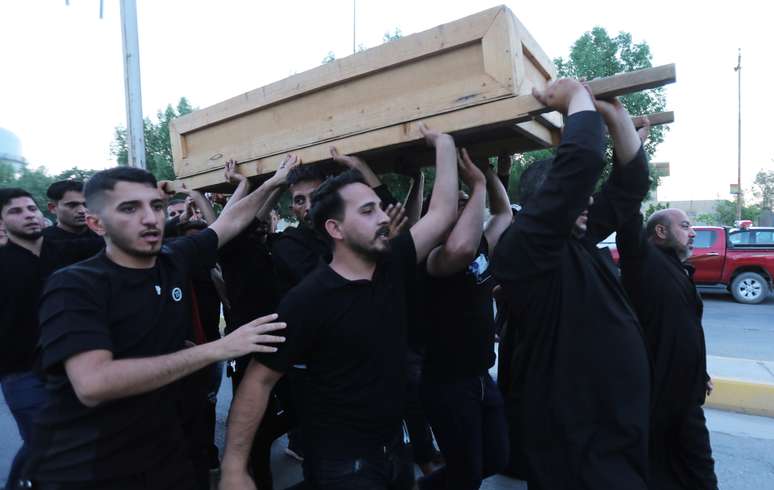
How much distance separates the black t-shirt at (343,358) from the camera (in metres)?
1.85

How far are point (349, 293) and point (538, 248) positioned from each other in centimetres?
71

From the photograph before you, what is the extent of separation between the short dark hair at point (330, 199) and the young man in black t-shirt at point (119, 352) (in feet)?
1.65

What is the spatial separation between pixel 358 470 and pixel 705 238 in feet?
37.3

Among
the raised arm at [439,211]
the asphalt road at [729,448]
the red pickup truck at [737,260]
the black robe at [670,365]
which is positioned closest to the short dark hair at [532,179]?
the raised arm at [439,211]

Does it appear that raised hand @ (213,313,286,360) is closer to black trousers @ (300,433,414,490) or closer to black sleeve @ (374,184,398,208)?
black trousers @ (300,433,414,490)

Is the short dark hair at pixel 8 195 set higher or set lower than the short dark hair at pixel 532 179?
higher

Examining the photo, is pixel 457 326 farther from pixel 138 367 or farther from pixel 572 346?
pixel 138 367

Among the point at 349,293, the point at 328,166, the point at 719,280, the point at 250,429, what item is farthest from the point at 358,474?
the point at 719,280

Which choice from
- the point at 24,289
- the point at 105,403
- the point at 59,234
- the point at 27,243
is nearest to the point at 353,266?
the point at 105,403

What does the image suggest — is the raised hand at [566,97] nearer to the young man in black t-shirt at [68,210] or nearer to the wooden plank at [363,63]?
the wooden plank at [363,63]

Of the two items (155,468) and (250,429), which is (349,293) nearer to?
(250,429)

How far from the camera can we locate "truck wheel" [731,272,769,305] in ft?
34.1

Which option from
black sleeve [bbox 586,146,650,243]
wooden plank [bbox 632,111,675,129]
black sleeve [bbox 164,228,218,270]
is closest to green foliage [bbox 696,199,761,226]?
wooden plank [bbox 632,111,675,129]

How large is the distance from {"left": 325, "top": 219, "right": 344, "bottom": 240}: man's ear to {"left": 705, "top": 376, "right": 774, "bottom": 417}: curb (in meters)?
4.13
